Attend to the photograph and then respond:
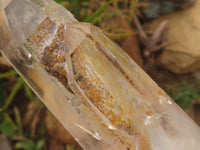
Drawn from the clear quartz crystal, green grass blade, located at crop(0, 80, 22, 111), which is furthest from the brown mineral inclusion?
green grass blade, located at crop(0, 80, 22, 111)

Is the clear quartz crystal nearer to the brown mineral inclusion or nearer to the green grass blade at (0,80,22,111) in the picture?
the brown mineral inclusion

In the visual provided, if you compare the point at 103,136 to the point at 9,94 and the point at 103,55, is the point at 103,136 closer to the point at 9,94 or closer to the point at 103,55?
the point at 103,55

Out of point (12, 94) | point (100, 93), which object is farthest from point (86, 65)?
point (12, 94)

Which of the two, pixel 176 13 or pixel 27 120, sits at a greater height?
pixel 27 120

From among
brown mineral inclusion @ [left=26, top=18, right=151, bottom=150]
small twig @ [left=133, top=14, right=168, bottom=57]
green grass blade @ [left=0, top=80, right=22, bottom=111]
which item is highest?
brown mineral inclusion @ [left=26, top=18, right=151, bottom=150]

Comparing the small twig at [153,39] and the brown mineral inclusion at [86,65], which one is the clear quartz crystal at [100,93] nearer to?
the brown mineral inclusion at [86,65]

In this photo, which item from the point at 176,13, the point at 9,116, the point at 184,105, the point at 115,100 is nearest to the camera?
the point at 115,100

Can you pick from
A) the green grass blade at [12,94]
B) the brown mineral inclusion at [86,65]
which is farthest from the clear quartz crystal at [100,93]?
the green grass blade at [12,94]

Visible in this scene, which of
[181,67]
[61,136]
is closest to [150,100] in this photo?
[61,136]
